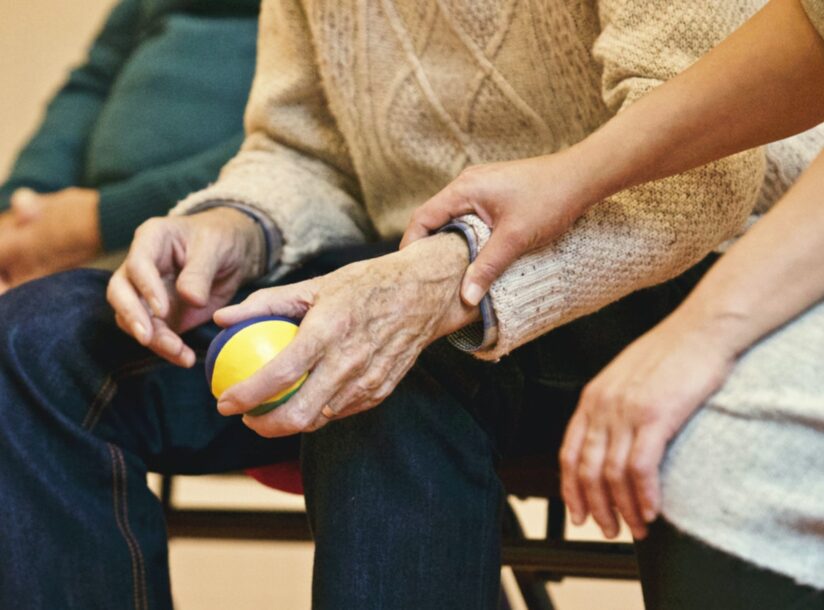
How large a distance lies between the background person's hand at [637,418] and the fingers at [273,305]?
217mm

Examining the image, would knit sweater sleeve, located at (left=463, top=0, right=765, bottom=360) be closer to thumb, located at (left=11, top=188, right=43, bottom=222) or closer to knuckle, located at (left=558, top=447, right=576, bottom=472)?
knuckle, located at (left=558, top=447, right=576, bottom=472)

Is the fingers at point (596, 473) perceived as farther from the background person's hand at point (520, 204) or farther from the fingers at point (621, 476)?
the background person's hand at point (520, 204)

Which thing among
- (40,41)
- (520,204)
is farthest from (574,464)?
(40,41)

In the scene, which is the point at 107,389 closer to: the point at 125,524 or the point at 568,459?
the point at 125,524

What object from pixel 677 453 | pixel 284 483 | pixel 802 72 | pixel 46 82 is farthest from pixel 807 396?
pixel 46 82

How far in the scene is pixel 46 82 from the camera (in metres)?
2.38

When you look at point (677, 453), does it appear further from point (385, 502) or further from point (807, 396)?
point (385, 502)

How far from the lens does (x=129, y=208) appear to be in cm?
141

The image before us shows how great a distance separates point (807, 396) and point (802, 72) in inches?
9.7

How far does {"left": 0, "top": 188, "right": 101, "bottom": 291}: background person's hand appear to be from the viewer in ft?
4.63

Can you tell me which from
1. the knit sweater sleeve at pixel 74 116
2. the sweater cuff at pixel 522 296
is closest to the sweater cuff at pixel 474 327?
the sweater cuff at pixel 522 296

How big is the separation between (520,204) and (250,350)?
0.22m

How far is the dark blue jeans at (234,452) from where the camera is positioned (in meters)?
0.71

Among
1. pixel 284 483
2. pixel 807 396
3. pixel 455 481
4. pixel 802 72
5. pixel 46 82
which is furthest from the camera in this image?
pixel 46 82
